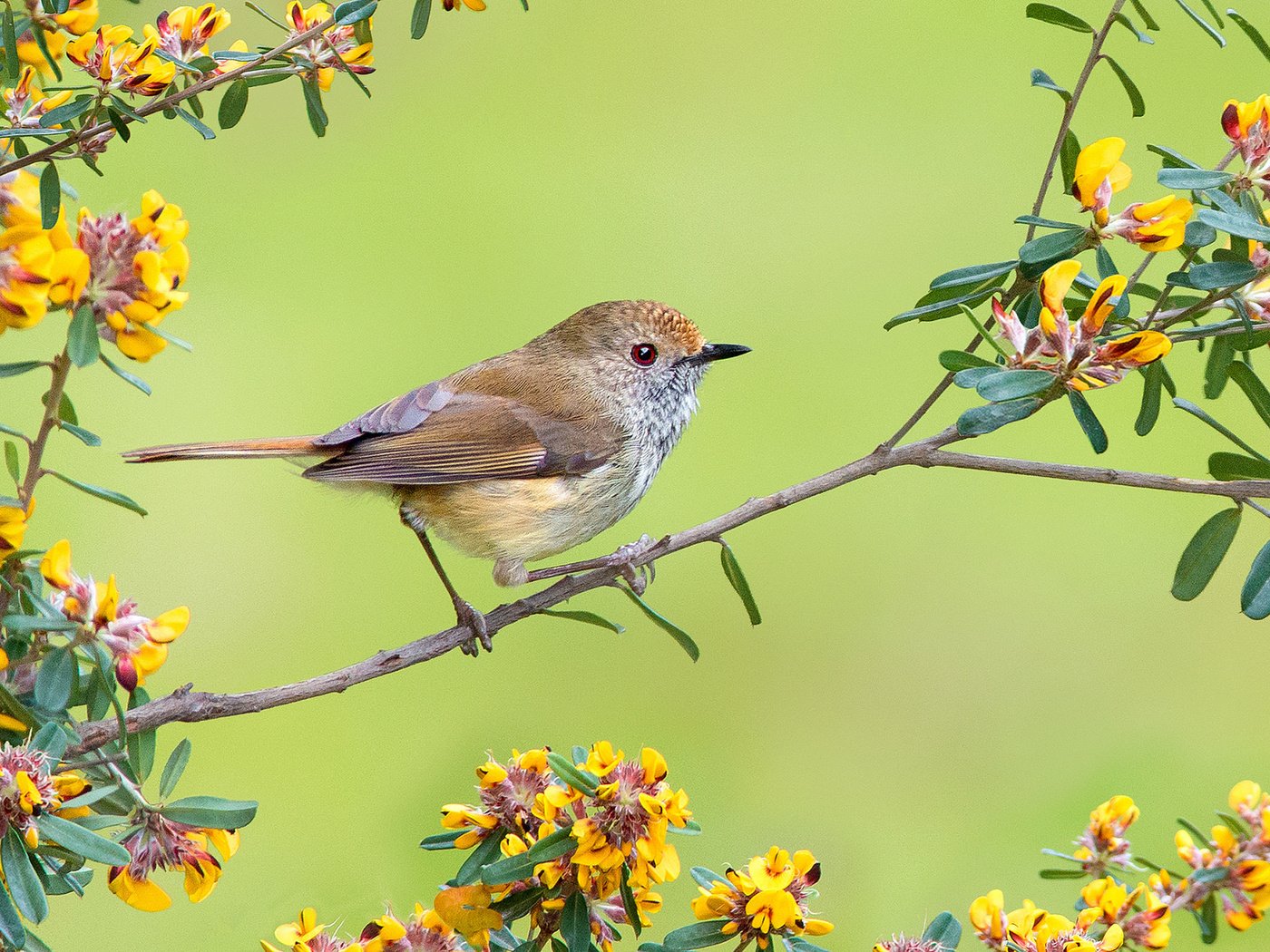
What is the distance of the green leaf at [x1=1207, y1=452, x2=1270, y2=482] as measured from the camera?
1.62 m

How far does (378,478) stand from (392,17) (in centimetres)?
361

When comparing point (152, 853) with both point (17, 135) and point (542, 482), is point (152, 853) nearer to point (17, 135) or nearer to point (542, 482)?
point (17, 135)

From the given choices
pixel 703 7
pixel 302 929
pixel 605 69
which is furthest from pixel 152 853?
pixel 703 7

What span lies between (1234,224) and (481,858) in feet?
3.42

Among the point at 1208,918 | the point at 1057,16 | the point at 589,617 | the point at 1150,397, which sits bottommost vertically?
the point at 1208,918

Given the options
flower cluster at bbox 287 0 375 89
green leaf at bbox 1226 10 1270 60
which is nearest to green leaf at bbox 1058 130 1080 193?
green leaf at bbox 1226 10 1270 60

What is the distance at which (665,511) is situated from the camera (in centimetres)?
424

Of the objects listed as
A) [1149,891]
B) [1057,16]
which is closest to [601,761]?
[1149,891]

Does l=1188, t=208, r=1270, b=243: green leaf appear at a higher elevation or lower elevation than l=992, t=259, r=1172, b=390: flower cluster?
higher

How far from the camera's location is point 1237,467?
5.36 feet

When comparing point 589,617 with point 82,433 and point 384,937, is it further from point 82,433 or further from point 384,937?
point 82,433

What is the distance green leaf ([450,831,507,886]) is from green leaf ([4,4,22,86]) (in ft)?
3.42

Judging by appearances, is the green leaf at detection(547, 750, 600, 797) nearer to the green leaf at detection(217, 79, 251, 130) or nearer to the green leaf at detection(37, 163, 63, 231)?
the green leaf at detection(37, 163, 63, 231)

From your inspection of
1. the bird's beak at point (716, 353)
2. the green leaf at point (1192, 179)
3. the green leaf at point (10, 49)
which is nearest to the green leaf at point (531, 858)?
the green leaf at point (1192, 179)
